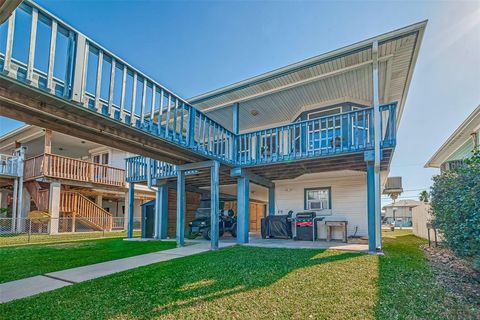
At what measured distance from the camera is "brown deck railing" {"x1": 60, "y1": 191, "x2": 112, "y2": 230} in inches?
524

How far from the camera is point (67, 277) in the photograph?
457 centimetres

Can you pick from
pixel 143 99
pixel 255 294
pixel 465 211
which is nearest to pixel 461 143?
pixel 465 211

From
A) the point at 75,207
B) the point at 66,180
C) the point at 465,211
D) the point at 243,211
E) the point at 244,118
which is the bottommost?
the point at 75,207

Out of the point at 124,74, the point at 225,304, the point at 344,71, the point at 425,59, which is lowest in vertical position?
the point at 225,304

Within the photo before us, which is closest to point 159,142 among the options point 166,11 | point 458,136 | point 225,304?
point 225,304

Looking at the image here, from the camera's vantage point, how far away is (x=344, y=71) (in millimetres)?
7582

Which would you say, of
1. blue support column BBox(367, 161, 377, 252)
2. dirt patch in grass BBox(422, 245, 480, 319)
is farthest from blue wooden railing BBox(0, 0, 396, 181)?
dirt patch in grass BBox(422, 245, 480, 319)

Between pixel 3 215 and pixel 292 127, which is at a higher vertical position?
pixel 292 127

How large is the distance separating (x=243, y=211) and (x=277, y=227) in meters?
1.94

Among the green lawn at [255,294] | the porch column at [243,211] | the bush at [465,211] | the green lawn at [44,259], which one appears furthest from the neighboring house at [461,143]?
the green lawn at [44,259]

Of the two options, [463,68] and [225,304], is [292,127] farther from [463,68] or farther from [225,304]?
[225,304]

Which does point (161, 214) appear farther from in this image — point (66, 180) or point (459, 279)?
point (459, 279)

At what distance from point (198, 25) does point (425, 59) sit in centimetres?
745

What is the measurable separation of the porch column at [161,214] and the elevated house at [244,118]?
1.6 inches
